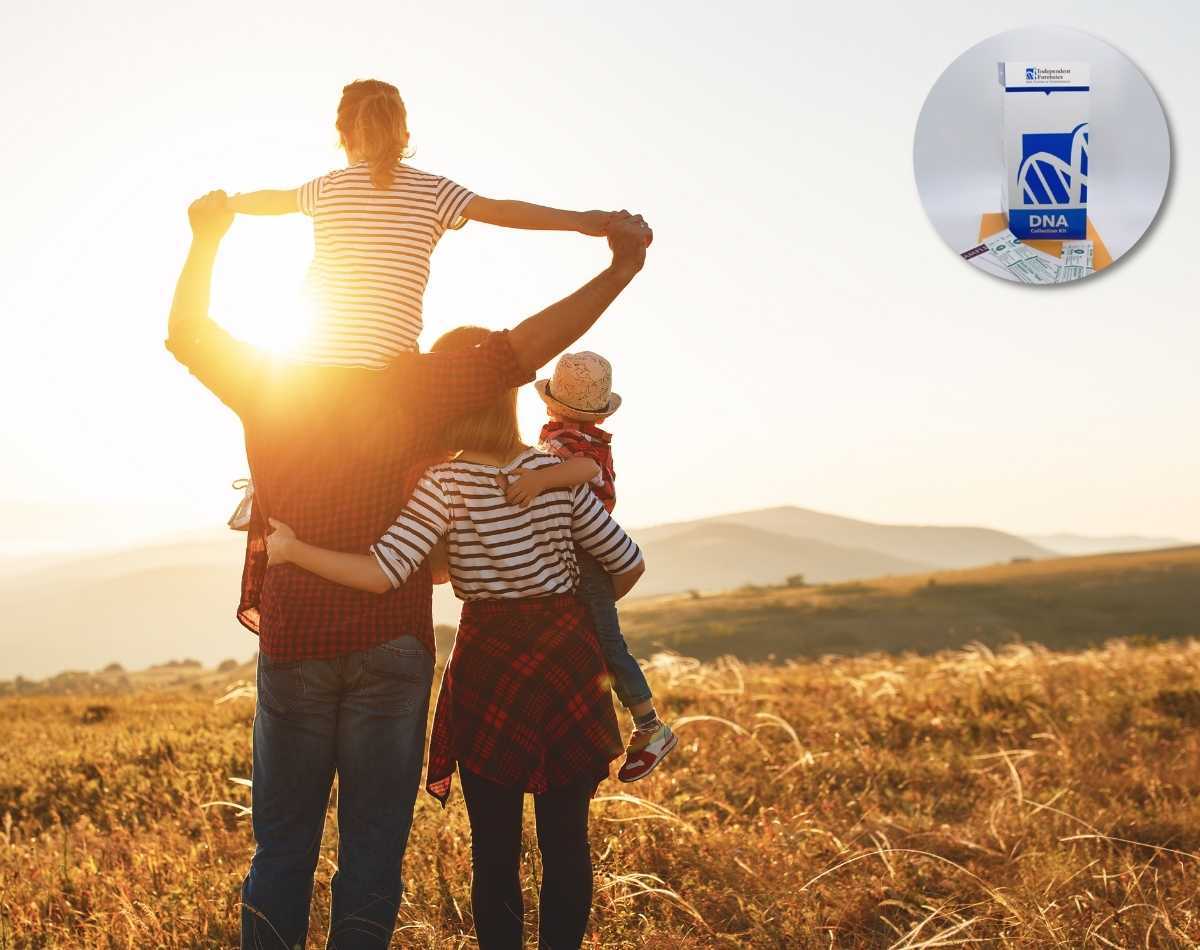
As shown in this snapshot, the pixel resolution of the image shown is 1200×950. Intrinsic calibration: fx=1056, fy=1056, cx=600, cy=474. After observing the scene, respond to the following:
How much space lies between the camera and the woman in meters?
3.55

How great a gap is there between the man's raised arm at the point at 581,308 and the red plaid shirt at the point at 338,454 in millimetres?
62

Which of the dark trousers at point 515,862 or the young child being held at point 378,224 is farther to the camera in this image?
the dark trousers at point 515,862

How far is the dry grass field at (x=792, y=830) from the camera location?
4.41 meters

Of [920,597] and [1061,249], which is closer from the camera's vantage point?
[1061,249]

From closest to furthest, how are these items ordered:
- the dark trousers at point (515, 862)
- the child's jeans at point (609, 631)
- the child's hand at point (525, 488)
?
1. the child's hand at point (525, 488)
2. the dark trousers at point (515, 862)
3. the child's jeans at point (609, 631)

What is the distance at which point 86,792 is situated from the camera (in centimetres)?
715

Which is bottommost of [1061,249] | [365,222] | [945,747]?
[945,747]

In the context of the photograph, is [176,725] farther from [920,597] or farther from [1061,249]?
[920,597]

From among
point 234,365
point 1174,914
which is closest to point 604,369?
point 234,365

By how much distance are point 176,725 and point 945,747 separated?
6400mm

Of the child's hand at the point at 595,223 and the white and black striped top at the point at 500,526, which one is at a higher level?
the child's hand at the point at 595,223

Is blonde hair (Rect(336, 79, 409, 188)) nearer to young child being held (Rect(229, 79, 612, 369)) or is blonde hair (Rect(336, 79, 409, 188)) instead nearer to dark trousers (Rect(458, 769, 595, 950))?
young child being held (Rect(229, 79, 612, 369))

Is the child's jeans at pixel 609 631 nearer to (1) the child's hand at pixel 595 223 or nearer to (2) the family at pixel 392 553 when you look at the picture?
(2) the family at pixel 392 553

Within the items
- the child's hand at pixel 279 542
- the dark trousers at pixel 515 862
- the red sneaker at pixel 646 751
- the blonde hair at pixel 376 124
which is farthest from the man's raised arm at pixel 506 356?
the red sneaker at pixel 646 751
